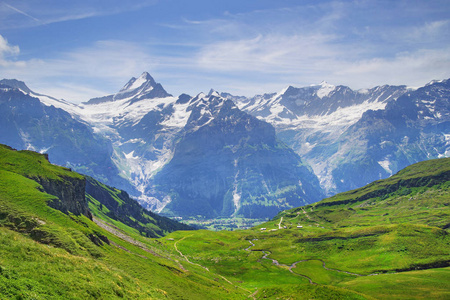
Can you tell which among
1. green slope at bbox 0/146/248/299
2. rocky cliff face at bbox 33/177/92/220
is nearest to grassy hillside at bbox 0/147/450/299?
green slope at bbox 0/146/248/299

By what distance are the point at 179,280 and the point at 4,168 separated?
77098 mm

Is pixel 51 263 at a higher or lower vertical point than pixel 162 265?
higher

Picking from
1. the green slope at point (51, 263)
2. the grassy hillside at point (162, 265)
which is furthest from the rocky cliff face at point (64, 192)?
the grassy hillside at point (162, 265)

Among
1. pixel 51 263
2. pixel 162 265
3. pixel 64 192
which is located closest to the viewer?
pixel 51 263

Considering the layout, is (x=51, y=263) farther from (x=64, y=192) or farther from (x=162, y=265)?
(x=64, y=192)

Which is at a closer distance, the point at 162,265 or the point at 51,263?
the point at 51,263

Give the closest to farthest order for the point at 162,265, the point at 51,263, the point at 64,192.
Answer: the point at 51,263
the point at 162,265
the point at 64,192

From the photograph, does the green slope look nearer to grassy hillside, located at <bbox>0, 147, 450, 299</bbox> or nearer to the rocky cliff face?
grassy hillside, located at <bbox>0, 147, 450, 299</bbox>

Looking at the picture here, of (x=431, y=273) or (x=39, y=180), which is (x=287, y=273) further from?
(x=39, y=180)

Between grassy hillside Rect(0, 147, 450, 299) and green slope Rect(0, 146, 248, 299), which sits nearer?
green slope Rect(0, 146, 248, 299)

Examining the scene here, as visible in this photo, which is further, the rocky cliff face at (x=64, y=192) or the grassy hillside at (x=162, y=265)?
the rocky cliff face at (x=64, y=192)

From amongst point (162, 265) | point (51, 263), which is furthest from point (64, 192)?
point (51, 263)

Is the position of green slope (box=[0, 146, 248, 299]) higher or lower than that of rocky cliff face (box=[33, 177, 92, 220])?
lower

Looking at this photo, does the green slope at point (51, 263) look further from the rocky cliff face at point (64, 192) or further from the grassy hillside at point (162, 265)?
the rocky cliff face at point (64, 192)
